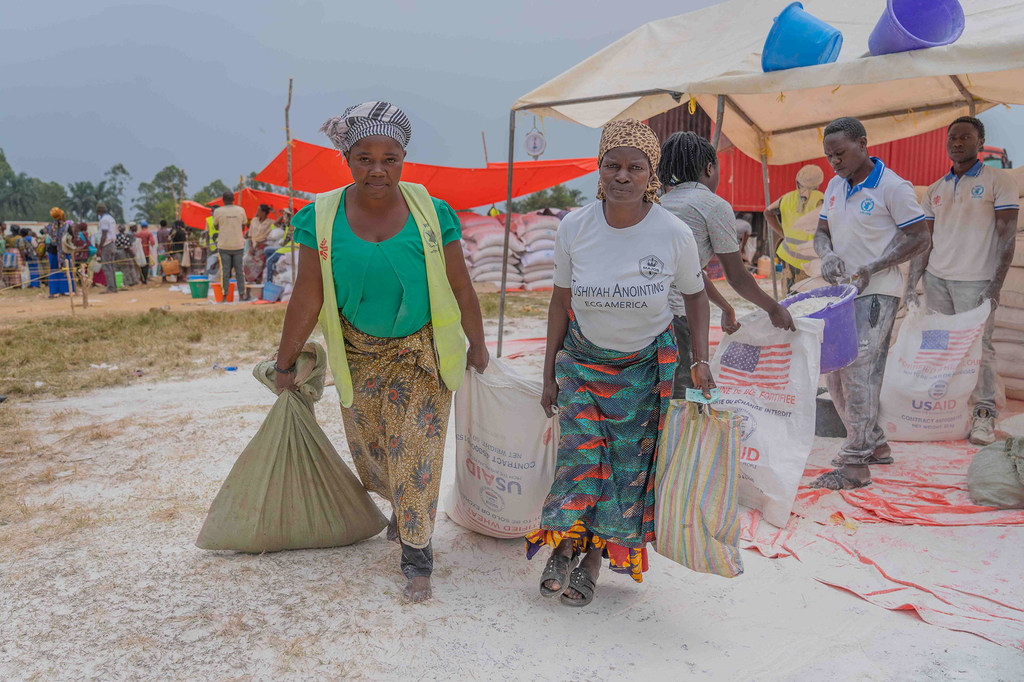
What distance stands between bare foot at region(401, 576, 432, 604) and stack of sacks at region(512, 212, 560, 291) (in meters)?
11.4

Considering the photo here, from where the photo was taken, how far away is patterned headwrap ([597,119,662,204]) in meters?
2.21

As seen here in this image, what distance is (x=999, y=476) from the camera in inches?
126

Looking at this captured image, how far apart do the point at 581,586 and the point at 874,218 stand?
2220mm

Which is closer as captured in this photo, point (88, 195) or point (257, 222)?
point (257, 222)

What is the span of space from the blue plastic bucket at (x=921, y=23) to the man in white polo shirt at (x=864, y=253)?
16.2 inches

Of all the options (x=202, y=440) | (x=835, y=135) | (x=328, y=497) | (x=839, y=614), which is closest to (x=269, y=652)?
(x=328, y=497)

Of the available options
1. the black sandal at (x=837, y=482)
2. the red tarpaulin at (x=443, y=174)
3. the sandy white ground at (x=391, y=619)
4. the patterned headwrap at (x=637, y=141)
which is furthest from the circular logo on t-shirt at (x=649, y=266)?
the red tarpaulin at (x=443, y=174)

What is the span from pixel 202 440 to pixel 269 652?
90.0 inches

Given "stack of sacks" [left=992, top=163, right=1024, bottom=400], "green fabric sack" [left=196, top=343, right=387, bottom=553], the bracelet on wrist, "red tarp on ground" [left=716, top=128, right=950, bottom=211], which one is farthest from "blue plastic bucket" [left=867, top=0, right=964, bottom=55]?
"red tarp on ground" [left=716, top=128, right=950, bottom=211]

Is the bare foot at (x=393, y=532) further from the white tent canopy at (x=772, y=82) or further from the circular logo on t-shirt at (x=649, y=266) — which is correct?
the white tent canopy at (x=772, y=82)

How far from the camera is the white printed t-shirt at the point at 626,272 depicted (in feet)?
7.40

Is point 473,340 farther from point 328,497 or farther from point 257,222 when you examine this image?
point 257,222

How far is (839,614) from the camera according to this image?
7.83 ft

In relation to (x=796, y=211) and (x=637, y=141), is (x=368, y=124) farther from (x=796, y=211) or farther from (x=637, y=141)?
(x=796, y=211)
